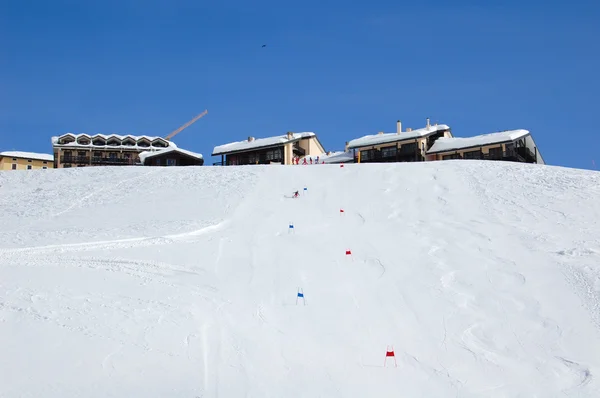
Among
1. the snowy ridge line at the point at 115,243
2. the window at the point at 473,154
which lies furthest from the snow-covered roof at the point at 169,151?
the snowy ridge line at the point at 115,243

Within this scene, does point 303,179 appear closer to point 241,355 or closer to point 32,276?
point 32,276

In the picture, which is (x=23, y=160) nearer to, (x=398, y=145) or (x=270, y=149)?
(x=270, y=149)

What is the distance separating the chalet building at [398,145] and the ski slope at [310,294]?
27.9 metres

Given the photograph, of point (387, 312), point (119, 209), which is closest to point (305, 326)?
point (387, 312)

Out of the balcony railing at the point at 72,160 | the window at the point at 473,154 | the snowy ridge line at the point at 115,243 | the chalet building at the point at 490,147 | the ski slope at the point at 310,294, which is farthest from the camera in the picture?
the balcony railing at the point at 72,160

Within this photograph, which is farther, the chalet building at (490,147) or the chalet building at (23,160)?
the chalet building at (23,160)

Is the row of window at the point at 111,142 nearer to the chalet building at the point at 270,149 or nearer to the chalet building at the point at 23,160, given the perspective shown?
the chalet building at the point at 23,160

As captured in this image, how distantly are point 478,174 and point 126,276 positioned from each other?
70.8 feet

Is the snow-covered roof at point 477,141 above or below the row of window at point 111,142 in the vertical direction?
below

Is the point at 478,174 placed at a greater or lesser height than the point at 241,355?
greater

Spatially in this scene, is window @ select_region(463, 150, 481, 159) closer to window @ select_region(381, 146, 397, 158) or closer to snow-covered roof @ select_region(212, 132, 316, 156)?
window @ select_region(381, 146, 397, 158)

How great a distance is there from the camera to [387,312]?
16250 mm

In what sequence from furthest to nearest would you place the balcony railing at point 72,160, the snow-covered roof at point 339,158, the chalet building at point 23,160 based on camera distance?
1. the chalet building at point 23,160
2. the balcony railing at point 72,160
3. the snow-covered roof at point 339,158

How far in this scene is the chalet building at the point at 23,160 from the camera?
8825 centimetres
